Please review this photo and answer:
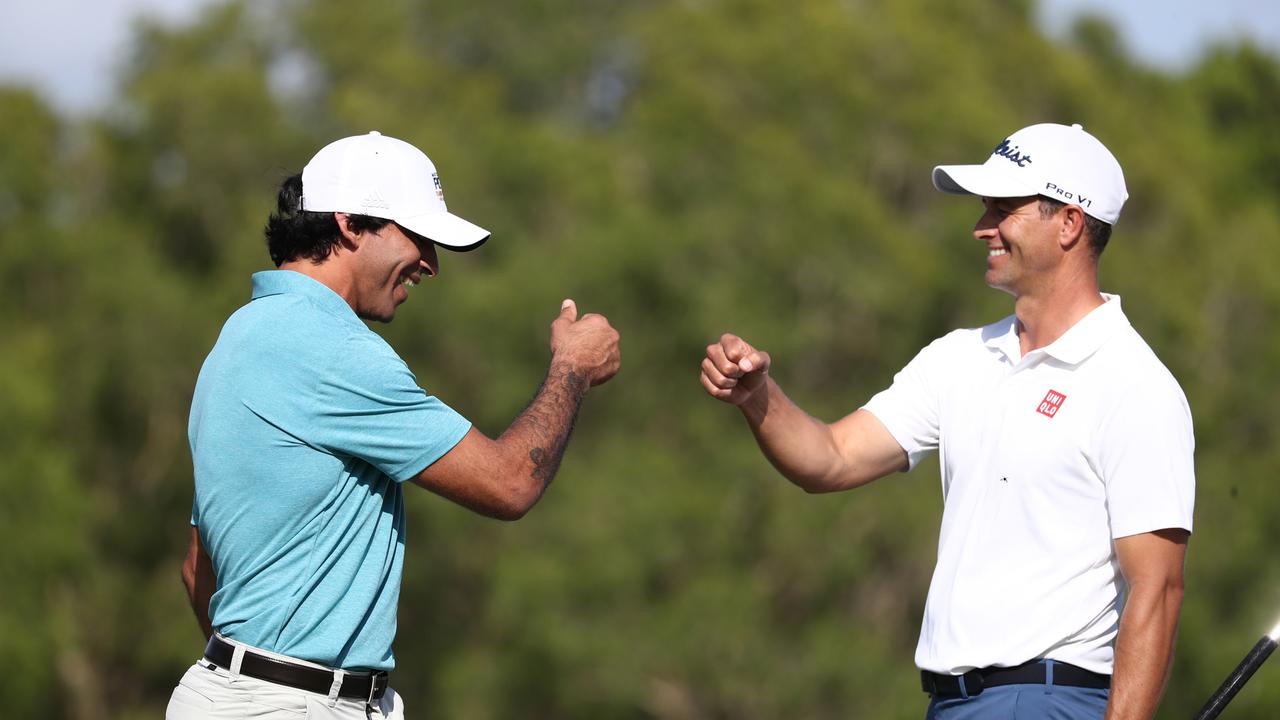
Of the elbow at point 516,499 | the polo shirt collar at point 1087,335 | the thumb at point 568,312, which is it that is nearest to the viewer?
the elbow at point 516,499

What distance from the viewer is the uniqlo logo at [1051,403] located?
4.12 meters

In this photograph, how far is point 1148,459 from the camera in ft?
12.8

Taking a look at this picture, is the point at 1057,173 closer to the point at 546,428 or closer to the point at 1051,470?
the point at 1051,470

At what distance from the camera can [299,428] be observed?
12.4 feet

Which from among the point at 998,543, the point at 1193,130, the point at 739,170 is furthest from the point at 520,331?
the point at 998,543

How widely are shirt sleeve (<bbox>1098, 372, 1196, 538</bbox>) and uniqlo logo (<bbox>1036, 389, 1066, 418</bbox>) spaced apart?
15 cm

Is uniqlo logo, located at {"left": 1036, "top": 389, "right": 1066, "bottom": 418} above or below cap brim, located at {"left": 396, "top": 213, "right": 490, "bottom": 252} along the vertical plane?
below

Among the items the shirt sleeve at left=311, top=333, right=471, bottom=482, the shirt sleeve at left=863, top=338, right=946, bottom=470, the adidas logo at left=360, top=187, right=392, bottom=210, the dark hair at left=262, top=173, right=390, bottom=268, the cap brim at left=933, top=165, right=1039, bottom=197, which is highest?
the cap brim at left=933, top=165, right=1039, bottom=197

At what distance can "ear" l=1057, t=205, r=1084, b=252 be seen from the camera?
4.31 meters

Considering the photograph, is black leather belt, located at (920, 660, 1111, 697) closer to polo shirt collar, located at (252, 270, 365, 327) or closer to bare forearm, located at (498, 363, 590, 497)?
bare forearm, located at (498, 363, 590, 497)

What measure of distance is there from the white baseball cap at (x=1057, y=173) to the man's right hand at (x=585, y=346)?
3.44ft

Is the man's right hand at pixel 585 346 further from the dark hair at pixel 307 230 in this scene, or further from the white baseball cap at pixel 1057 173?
the white baseball cap at pixel 1057 173

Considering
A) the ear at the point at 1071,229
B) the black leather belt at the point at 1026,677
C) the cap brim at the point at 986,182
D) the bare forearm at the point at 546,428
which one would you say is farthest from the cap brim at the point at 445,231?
the black leather belt at the point at 1026,677

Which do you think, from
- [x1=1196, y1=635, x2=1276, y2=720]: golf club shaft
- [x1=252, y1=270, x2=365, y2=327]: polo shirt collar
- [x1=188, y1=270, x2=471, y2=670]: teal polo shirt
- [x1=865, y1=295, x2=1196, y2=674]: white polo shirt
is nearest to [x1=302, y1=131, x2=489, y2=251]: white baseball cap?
[x1=252, y1=270, x2=365, y2=327]: polo shirt collar
